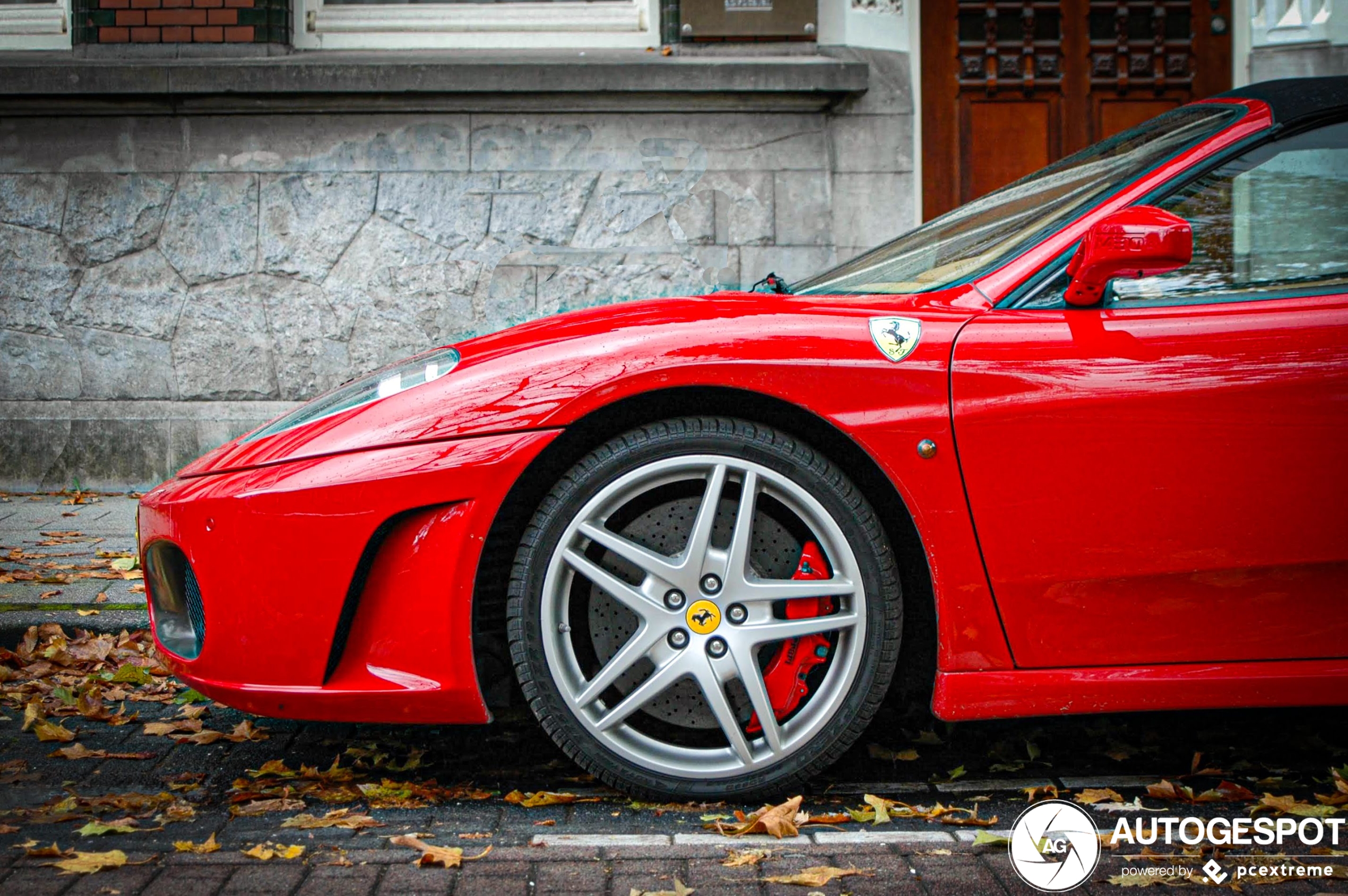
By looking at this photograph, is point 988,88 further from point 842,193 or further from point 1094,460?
point 1094,460

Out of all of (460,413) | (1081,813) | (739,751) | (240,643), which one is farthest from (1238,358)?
(240,643)

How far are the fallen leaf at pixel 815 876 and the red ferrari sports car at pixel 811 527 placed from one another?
A: 0.30 m

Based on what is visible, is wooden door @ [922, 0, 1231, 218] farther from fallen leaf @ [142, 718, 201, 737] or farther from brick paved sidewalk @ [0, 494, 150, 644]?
fallen leaf @ [142, 718, 201, 737]

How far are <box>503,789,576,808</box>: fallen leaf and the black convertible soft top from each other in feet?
6.94

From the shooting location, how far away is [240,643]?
2.52 metres

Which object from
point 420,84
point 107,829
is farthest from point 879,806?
point 420,84

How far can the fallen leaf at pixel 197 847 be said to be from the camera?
2.36m

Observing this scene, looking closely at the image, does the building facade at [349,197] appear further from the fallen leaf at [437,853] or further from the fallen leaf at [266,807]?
the fallen leaf at [437,853]

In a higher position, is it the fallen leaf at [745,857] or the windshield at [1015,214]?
the windshield at [1015,214]

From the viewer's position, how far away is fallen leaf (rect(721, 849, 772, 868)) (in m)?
2.29

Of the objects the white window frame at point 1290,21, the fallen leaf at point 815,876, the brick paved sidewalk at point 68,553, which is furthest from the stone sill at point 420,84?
the fallen leaf at point 815,876

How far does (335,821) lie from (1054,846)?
142 cm

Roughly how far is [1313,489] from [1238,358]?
0.96 ft

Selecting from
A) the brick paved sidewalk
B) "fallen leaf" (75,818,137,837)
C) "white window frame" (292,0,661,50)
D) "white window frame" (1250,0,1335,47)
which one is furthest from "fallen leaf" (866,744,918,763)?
"white window frame" (1250,0,1335,47)
